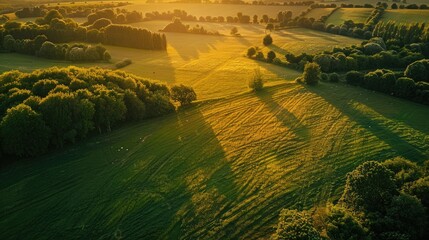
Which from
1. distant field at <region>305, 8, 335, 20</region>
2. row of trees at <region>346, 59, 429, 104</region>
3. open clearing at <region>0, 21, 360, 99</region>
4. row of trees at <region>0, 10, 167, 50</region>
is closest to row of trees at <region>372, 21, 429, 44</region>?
open clearing at <region>0, 21, 360, 99</region>

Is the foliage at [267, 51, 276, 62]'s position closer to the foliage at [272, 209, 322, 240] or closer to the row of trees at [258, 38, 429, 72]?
the row of trees at [258, 38, 429, 72]

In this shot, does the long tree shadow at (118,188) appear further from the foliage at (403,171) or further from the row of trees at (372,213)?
the foliage at (403,171)

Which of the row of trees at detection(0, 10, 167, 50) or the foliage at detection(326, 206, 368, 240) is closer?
the foliage at detection(326, 206, 368, 240)

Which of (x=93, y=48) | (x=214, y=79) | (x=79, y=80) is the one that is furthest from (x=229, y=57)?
(x=79, y=80)

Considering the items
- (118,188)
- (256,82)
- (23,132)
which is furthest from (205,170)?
(256,82)

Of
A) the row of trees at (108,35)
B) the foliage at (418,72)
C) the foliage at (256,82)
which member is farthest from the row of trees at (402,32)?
the row of trees at (108,35)

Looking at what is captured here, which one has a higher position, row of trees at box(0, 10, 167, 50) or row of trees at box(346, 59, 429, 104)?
row of trees at box(0, 10, 167, 50)
